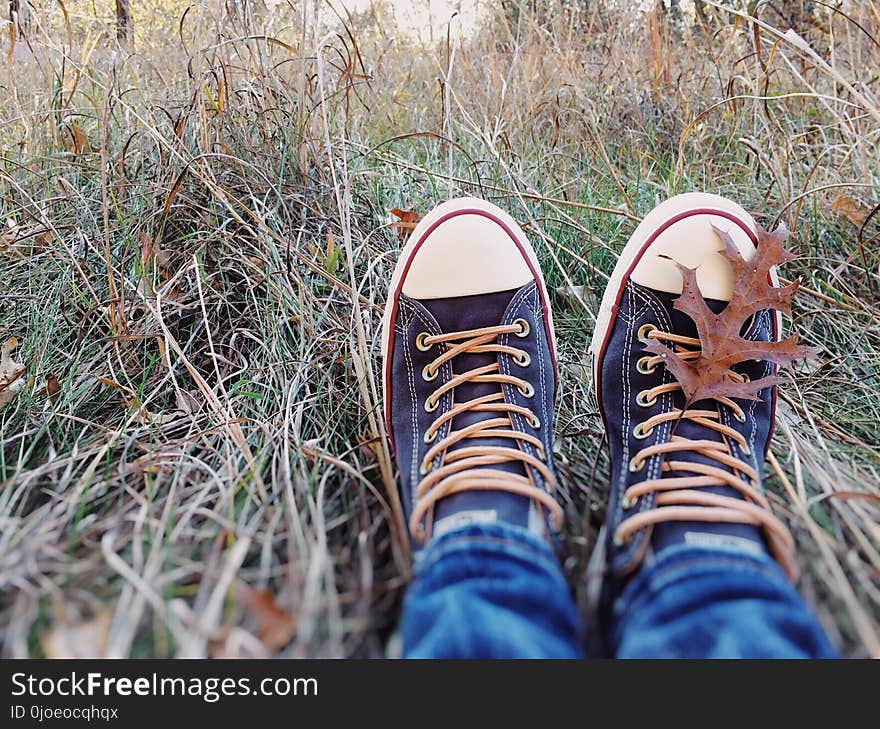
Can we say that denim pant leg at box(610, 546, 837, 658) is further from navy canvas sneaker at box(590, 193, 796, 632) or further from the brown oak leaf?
the brown oak leaf

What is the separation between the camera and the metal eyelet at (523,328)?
111cm

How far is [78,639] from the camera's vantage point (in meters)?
0.62

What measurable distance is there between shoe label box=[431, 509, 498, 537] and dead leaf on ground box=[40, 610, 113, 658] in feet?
1.12

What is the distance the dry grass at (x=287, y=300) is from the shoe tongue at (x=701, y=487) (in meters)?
0.08

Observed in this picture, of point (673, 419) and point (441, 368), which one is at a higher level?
point (441, 368)

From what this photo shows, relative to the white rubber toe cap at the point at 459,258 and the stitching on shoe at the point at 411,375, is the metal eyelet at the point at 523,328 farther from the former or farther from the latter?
the stitching on shoe at the point at 411,375

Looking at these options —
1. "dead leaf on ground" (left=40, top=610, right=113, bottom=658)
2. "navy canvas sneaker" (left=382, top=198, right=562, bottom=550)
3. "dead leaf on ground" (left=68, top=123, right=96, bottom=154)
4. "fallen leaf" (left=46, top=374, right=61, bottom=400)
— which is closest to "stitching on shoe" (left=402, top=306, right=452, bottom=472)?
"navy canvas sneaker" (left=382, top=198, right=562, bottom=550)

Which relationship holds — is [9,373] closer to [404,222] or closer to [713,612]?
[404,222]

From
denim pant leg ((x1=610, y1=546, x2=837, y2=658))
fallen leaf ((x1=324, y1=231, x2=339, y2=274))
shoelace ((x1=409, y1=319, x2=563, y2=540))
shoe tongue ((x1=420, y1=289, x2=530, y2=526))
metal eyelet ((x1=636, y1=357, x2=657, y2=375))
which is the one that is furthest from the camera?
fallen leaf ((x1=324, y1=231, x2=339, y2=274))

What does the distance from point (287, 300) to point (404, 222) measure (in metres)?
0.30

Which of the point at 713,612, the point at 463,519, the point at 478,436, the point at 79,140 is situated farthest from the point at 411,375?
the point at 79,140

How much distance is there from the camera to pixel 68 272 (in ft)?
3.88

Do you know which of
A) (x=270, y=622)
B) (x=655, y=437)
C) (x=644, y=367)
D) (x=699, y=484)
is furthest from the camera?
(x=644, y=367)

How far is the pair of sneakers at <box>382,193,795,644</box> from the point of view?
32.5 inches
